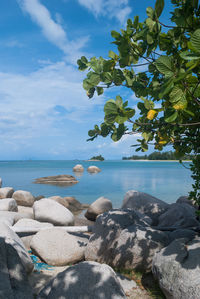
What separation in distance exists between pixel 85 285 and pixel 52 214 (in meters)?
6.34

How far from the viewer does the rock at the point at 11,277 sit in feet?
11.0

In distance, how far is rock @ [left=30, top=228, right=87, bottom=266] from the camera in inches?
235

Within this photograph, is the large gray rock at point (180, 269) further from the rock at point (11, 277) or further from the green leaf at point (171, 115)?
the green leaf at point (171, 115)

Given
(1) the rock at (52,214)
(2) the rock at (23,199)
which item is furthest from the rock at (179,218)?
(2) the rock at (23,199)

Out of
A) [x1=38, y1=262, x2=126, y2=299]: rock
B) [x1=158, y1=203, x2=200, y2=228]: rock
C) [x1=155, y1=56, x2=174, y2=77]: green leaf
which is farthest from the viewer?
[x1=158, y1=203, x2=200, y2=228]: rock

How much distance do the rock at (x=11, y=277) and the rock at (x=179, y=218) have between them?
214 inches

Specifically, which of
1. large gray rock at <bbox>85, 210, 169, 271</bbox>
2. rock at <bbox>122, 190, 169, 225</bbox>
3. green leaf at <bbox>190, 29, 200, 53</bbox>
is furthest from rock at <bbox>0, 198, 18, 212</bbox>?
green leaf at <bbox>190, 29, 200, 53</bbox>

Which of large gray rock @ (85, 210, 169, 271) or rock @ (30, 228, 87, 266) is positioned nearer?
large gray rock @ (85, 210, 169, 271)

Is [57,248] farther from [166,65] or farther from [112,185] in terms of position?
[112,185]

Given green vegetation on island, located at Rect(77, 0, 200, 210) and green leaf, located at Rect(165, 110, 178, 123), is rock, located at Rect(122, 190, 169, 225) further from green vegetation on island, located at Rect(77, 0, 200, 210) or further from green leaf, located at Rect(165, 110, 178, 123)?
green leaf, located at Rect(165, 110, 178, 123)

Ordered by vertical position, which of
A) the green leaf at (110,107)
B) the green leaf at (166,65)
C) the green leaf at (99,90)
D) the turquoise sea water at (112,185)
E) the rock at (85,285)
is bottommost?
the turquoise sea water at (112,185)

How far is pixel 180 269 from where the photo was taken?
3.98 metres

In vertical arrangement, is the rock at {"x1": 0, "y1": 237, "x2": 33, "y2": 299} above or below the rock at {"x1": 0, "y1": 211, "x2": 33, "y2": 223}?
above

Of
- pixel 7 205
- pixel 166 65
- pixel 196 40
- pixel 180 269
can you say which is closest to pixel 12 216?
pixel 7 205
